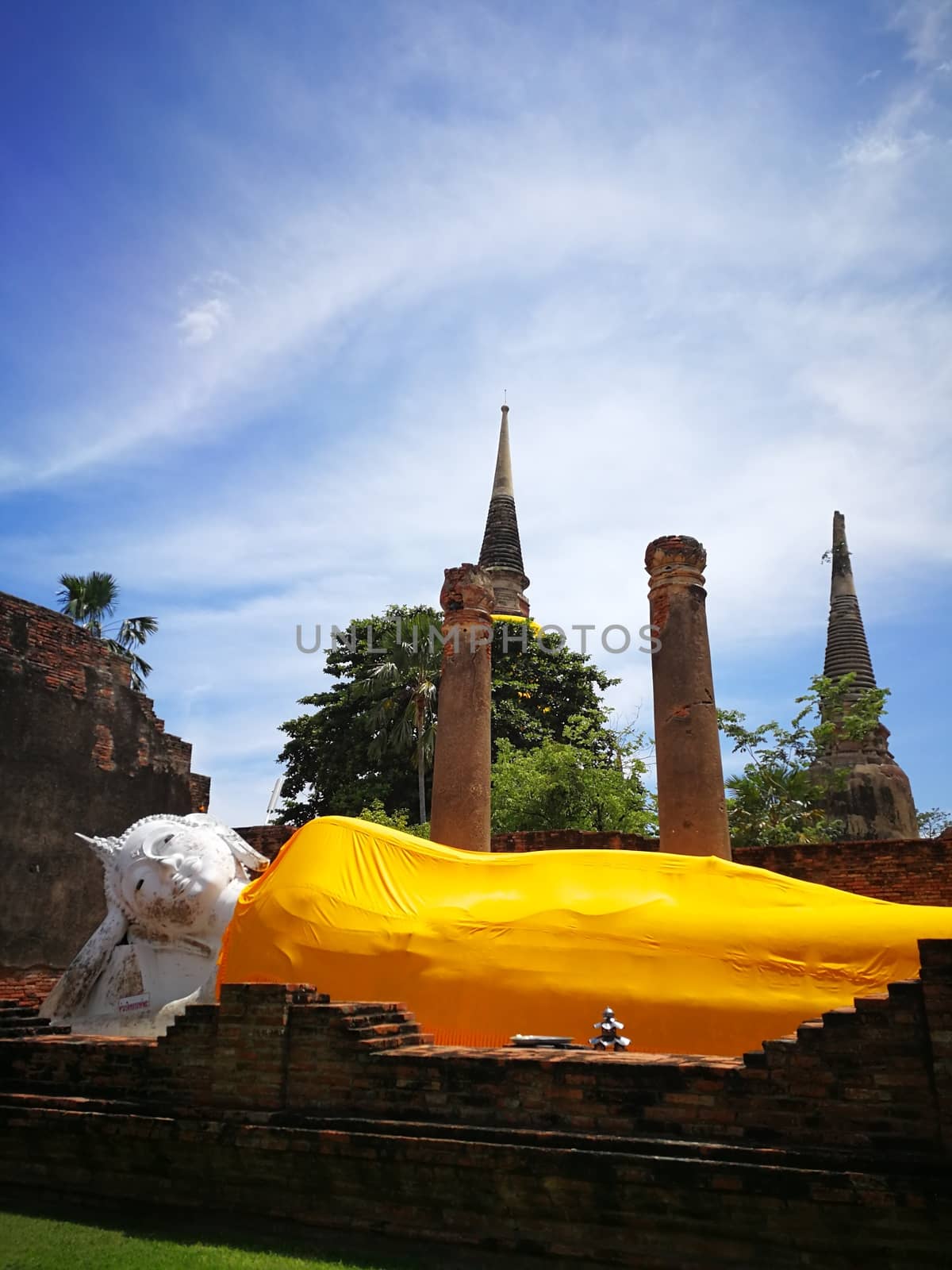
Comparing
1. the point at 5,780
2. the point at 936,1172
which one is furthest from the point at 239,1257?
the point at 5,780

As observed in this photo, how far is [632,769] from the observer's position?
19.5 meters

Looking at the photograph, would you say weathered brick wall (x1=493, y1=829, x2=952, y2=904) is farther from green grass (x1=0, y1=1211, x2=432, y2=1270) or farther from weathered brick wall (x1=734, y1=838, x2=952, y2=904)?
green grass (x1=0, y1=1211, x2=432, y2=1270)

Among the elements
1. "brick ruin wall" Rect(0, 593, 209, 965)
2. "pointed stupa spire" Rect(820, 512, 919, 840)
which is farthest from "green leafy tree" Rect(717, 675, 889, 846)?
"brick ruin wall" Rect(0, 593, 209, 965)

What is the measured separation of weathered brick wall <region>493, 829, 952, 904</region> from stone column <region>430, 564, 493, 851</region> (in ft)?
6.33

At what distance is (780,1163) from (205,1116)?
120 inches

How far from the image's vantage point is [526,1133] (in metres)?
4.62

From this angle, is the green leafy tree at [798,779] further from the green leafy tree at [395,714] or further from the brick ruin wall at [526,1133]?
the brick ruin wall at [526,1133]

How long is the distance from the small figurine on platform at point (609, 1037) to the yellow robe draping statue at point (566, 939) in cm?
32

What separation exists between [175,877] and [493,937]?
260 cm

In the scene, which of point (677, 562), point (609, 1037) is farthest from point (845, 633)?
point (609, 1037)

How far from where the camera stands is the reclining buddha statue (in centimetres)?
561

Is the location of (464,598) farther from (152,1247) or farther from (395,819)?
(395,819)

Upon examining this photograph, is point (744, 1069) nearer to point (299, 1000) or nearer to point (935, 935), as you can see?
A: point (935, 935)

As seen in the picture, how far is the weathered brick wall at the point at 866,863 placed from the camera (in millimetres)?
11992
